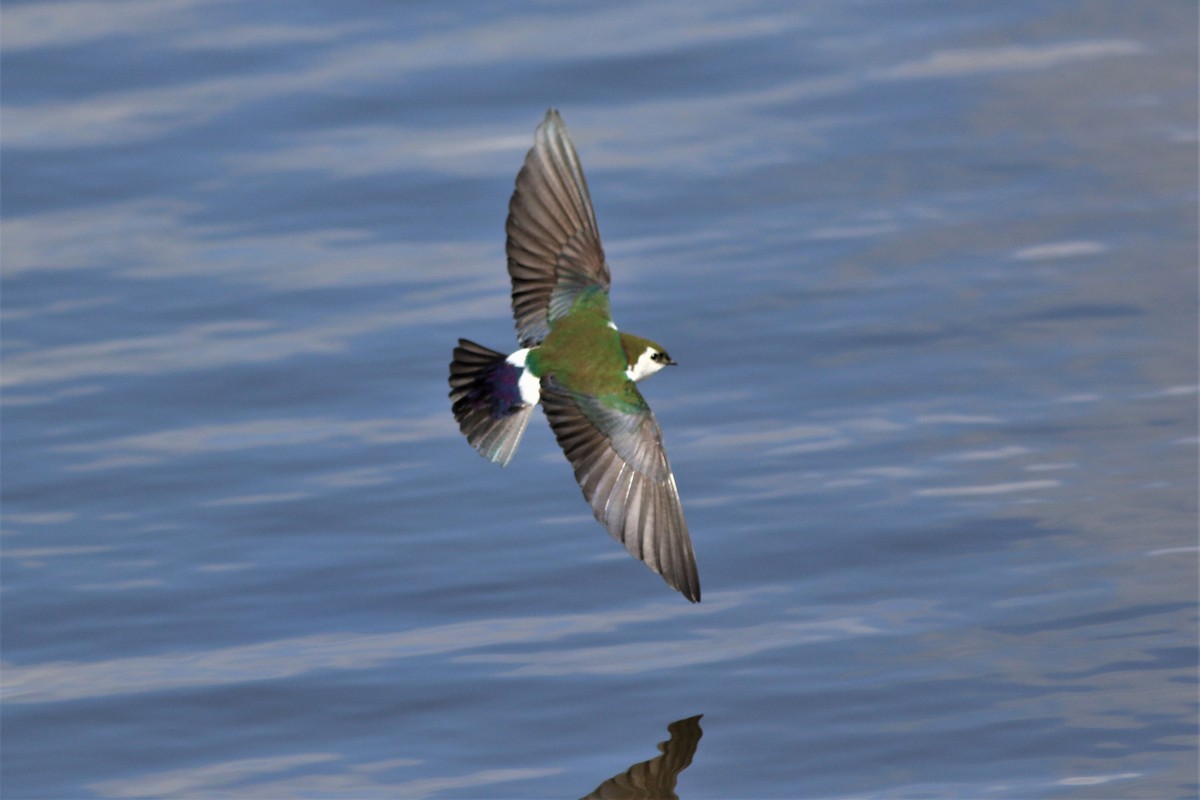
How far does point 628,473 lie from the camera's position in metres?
5.73

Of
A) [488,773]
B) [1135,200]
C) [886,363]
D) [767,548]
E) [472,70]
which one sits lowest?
[488,773]

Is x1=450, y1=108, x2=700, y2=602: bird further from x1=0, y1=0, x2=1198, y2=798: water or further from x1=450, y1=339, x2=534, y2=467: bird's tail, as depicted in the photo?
x1=0, y1=0, x2=1198, y2=798: water

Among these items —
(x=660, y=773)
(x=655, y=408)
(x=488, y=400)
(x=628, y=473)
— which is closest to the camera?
(x=628, y=473)

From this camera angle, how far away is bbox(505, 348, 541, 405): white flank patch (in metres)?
5.85

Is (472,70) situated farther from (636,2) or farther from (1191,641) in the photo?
(1191,641)

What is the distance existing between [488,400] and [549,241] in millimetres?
544

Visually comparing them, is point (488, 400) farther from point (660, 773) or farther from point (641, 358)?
point (660, 773)

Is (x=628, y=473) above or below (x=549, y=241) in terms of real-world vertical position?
below

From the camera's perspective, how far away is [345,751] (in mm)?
6230

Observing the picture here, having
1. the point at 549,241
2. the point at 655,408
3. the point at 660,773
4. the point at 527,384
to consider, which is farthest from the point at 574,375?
the point at 655,408

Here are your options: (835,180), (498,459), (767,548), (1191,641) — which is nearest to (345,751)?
(498,459)

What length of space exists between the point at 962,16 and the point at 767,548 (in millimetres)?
4924

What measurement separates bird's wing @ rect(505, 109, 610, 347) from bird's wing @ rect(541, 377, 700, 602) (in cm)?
36

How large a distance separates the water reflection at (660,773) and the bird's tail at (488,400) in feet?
3.12
